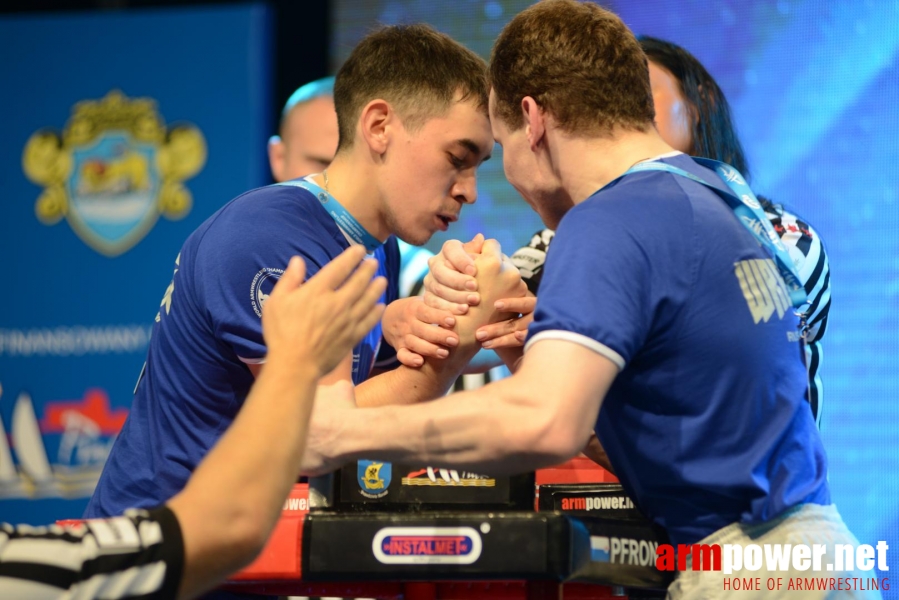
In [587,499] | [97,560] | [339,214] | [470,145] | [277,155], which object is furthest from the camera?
[277,155]

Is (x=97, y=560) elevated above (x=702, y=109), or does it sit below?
below

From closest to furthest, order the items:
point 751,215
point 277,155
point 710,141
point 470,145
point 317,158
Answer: point 751,215 < point 470,145 < point 710,141 < point 317,158 < point 277,155

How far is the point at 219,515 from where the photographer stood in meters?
1.12

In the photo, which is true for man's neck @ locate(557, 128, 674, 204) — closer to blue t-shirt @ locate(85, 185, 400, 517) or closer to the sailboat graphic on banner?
blue t-shirt @ locate(85, 185, 400, 517)

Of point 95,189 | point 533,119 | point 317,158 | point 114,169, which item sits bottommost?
point 533,119

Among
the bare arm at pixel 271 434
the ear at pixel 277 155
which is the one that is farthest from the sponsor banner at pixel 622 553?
the ear at pixel 277 155

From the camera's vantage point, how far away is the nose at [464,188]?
7.93 ft

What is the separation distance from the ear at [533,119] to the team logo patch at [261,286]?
1.85ft

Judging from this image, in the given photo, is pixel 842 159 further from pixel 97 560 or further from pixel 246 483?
pixel 97 560

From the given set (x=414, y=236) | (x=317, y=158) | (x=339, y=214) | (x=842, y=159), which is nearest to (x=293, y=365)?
(x=339, y=214)

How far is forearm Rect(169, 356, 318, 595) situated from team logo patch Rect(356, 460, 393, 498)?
49 centimetres

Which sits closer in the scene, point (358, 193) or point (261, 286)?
point (261, 286)

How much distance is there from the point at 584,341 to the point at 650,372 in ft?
0.71

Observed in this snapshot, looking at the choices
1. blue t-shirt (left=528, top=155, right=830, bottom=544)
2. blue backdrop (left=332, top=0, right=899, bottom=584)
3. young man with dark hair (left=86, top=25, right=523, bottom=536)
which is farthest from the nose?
blue backdrop (left=332, top=0, right=899, bottom=584)
